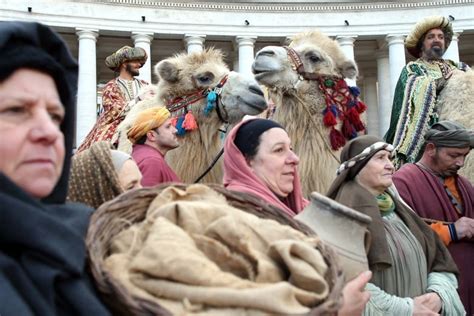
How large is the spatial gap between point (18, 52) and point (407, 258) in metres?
3.16

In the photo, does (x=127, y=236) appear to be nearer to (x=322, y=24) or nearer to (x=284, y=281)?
(x=284, y=281)

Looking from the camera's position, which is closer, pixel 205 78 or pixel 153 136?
pixel 153 136

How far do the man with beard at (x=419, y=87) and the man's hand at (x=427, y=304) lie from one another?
375 cm

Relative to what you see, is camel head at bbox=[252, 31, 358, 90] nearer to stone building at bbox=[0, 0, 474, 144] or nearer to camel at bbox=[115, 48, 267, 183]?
camel at bbox=[115, 48, 267, 183]

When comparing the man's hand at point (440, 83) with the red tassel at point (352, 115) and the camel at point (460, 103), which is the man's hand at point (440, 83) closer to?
the camel at point (460, 103)

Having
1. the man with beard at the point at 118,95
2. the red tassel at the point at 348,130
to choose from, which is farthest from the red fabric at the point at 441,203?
the man with beard at the point at 118,95

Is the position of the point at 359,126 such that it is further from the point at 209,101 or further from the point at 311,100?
the point at 209,101

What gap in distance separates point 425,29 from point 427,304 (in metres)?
5.45

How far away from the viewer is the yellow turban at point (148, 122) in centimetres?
594

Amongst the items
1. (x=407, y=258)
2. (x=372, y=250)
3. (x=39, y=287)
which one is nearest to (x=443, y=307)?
(x=407, y=258)

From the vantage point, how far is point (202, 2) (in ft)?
138

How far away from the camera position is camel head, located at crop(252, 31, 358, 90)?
6391 millimetres

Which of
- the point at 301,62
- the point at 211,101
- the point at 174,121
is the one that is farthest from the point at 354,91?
the point at 174,121

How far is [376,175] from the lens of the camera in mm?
4523
